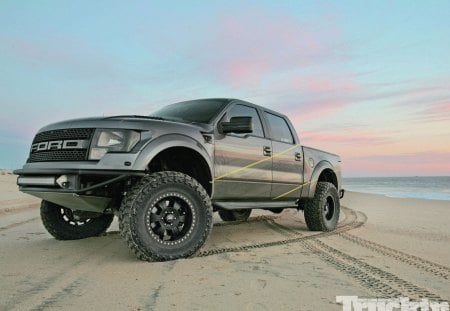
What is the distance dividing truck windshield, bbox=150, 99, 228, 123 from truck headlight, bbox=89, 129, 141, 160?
1.05m

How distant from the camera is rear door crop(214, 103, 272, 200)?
5230mm

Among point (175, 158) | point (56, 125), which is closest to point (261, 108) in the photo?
point (175, 158)

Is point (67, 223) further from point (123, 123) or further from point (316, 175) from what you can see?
point (316, 175)

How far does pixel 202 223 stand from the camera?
4609 mm

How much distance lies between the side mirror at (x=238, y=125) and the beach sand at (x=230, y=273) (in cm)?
138

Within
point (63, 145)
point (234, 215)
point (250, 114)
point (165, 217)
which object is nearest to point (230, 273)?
point (165, 217)

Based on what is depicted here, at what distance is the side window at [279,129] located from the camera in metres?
6.58

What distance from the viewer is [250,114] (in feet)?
20.3

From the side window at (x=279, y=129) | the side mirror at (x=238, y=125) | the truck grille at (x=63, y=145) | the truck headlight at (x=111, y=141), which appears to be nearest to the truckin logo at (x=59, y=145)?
the truck grille at (x=63, y=145)

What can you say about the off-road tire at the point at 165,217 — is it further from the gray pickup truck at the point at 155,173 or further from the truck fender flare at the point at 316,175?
the truck fender flare at the point at 316,175

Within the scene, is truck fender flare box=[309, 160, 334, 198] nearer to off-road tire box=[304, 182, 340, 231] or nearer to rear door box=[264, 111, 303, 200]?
off-road tire box=[304, 182, 340, 231]

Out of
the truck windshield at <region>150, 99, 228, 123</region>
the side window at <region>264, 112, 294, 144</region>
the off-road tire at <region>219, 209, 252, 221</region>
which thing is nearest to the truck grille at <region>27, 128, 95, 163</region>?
the truck windshield at <region>150, 99, 228, 123</region>

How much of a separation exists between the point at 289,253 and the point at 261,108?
2449 mm

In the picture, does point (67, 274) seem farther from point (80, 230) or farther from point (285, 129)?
point (285, 129)
